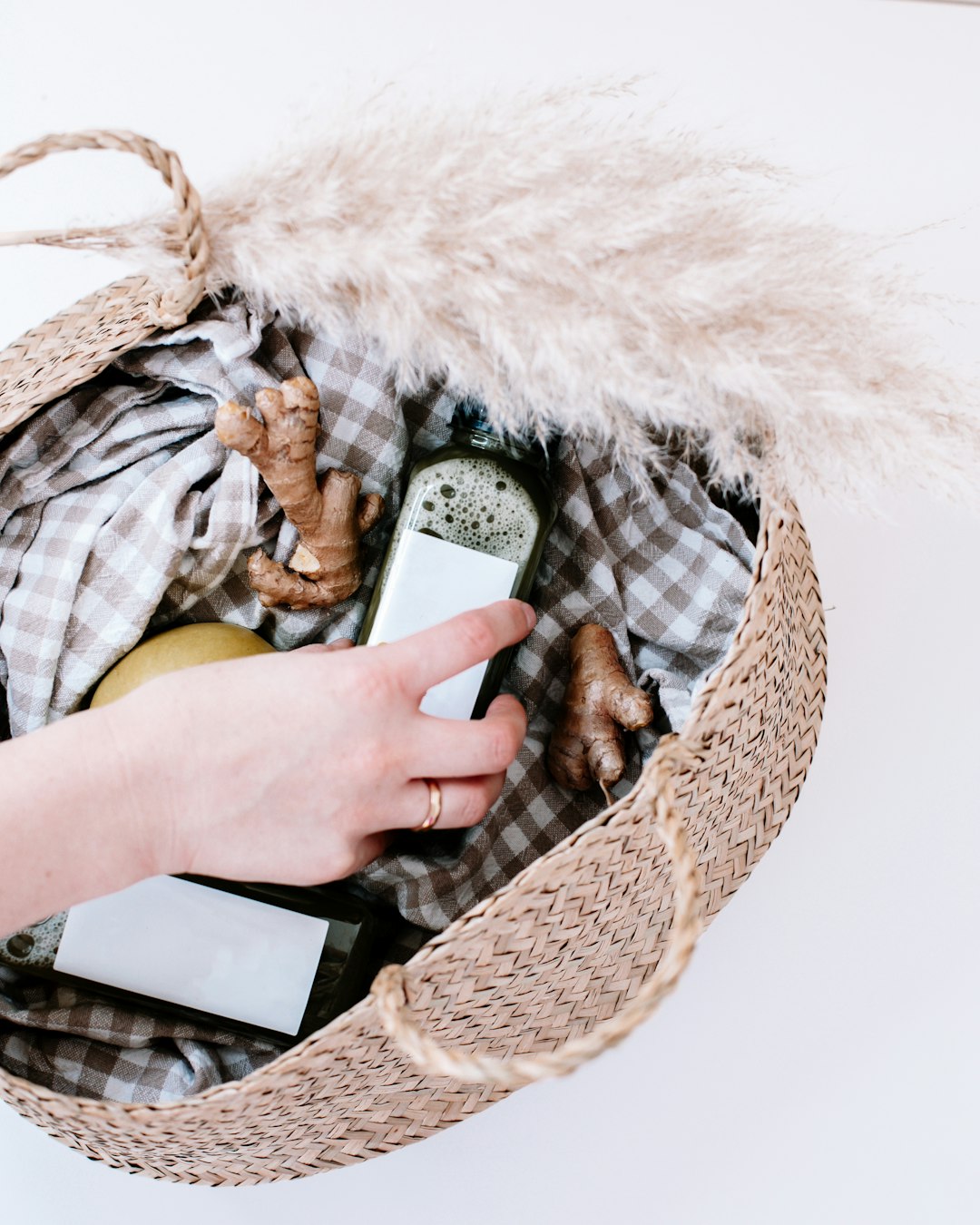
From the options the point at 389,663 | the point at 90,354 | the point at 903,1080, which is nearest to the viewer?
the point at 389,663

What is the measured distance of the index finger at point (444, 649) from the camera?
0.45m

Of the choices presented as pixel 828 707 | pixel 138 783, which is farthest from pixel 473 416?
pixel 828 707

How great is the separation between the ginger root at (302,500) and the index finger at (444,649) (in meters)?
0.15

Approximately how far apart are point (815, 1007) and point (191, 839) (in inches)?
21.9

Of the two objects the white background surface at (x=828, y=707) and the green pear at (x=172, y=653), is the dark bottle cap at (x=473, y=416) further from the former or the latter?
the white background surface at (x=828, y=707)

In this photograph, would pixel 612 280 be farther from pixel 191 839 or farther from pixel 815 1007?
pixel 815 1007

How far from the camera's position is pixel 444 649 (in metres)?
0.46

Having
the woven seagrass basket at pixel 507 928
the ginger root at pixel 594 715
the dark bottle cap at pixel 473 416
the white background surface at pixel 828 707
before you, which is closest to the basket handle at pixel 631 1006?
the woven seagrass basket at pixel 507 928

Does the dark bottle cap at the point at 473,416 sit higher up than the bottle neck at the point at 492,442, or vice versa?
the dark bottle cap at the point at 473,416

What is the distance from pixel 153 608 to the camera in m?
0.61

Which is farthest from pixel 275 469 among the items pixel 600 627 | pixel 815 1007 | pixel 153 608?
pixel 815 1007

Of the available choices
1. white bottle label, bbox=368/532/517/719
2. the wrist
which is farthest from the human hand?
white bottle label, bbox=368/532/517/719

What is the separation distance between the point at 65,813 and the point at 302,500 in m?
0.24

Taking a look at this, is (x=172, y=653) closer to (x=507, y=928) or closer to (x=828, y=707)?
(x=507, y=928)
